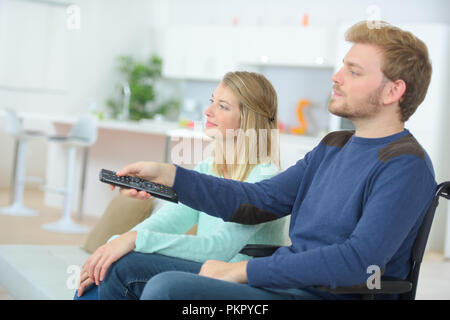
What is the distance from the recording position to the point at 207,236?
1749 mm

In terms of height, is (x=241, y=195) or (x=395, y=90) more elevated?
(x=395, y=90)

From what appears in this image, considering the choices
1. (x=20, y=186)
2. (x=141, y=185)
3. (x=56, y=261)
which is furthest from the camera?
(x=20, y=186)

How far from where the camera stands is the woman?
5.32ft

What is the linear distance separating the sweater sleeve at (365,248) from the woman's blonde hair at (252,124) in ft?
1.86

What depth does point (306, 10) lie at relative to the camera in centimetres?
684

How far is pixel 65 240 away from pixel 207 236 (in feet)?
11.2

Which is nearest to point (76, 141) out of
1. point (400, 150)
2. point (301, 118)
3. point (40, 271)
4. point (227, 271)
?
point (301, 118)

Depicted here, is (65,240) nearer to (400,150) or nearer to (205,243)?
(205,243)

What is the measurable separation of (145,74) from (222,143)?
590 cm

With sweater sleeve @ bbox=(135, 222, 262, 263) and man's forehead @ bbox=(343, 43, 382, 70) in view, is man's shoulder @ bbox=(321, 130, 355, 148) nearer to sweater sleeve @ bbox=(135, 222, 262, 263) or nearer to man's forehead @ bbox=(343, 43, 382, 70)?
man's forehead @ bbox=(343, 43, 382, 70)

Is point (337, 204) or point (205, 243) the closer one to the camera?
point (337, 204)

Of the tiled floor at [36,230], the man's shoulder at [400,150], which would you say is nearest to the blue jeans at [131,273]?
the man's shoulder at [400,150]

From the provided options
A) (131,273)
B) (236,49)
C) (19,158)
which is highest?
(236,49)

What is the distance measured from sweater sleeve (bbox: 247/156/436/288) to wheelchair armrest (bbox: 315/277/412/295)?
0.05 feet
